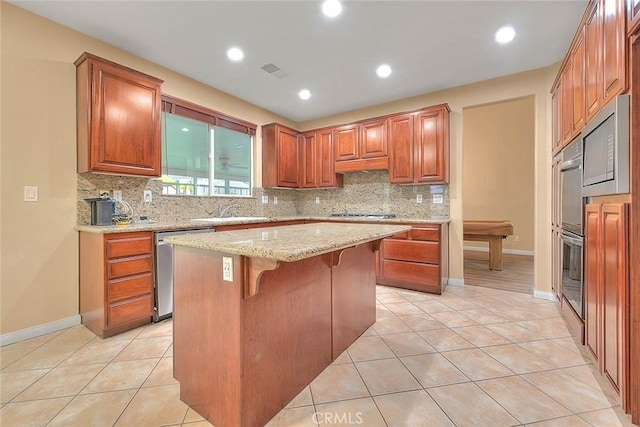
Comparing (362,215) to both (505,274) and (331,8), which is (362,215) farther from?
(331,8)

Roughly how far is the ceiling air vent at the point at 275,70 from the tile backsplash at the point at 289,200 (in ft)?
5.80

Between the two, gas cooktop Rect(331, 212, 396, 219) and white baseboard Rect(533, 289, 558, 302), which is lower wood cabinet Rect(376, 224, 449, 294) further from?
white baseboard Rect(533, 289, 558, 302)

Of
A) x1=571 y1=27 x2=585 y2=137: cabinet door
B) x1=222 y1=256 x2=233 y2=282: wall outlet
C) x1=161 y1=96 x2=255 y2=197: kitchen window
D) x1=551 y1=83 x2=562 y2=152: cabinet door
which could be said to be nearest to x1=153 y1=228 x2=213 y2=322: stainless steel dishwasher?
x1=161 y1=96 x2=255 y2=197: kitchen window

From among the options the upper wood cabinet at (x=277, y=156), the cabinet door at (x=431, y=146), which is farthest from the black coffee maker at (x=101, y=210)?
the cabinet door at (x=431, y=146)

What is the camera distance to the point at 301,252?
3.34 feet

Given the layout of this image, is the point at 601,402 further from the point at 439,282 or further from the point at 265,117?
the point at 265,117

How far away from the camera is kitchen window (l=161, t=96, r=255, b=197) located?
10.8ft

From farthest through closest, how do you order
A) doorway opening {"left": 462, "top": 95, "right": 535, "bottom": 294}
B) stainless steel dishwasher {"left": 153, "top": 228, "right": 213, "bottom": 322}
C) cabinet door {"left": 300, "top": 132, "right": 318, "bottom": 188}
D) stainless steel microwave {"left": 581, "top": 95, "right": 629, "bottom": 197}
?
doorway opening {"left": 462, "top": 95, "right": 535, "bottom": 294} → cabinet door {"left": 300, "top": 132, "right": 318, "bottom": 188} → stainless steel dishwasher {"left": 153, "top": 228, "right": 213, "bottom": 322} → stainless steel microwave {"left": 581, "top": 95, "right": 629, "bottom": 197}

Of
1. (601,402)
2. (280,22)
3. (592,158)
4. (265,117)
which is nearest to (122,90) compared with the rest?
(280,22)

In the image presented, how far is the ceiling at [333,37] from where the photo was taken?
7.20ft

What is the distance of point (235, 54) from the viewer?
2.86m

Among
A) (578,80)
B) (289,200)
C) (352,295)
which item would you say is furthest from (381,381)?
(289,200)

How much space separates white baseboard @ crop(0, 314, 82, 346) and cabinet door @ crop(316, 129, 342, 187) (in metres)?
3.42

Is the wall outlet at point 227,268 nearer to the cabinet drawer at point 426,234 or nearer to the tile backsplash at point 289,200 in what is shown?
the tile backsplash at point 289,200
